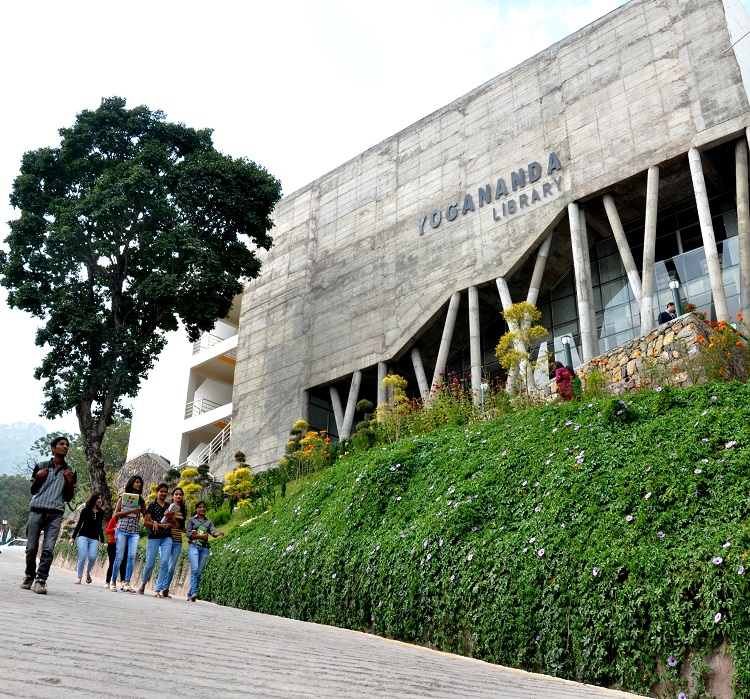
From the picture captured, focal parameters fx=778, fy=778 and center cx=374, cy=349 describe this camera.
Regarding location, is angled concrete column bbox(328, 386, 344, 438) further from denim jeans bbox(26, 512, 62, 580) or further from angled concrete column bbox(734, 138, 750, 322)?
denim jeans bbox(26, 512, 62, 580)

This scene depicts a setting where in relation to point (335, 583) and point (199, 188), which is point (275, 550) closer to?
point (335, 583)

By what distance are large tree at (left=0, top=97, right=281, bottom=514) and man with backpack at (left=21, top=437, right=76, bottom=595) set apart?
38.6 feet

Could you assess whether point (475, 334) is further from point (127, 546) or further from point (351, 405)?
point (127, 546)

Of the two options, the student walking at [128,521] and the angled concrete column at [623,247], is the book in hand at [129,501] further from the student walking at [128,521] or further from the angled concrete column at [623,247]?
the angled concrete column at [623,247]

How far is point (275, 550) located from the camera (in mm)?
11766

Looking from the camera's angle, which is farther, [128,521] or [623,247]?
[623,247]

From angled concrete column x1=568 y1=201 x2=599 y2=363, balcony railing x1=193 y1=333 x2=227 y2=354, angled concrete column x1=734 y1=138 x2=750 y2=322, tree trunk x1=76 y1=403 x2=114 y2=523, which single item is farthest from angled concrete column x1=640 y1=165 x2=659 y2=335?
balcony railing x1=193 y1=333 x2=227 y2=354

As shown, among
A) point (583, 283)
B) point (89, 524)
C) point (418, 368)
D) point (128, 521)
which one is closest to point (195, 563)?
point (128, 521)

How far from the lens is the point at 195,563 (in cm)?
1101

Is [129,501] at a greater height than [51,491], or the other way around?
[129,501]

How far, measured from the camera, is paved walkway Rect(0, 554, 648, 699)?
3.30 metres

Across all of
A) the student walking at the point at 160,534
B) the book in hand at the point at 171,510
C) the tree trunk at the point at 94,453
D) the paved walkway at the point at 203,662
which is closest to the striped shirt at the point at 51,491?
the paved walkway at the point at 203,662

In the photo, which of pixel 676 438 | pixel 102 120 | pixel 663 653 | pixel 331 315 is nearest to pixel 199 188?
pixel 102 120

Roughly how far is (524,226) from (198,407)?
1796cm
